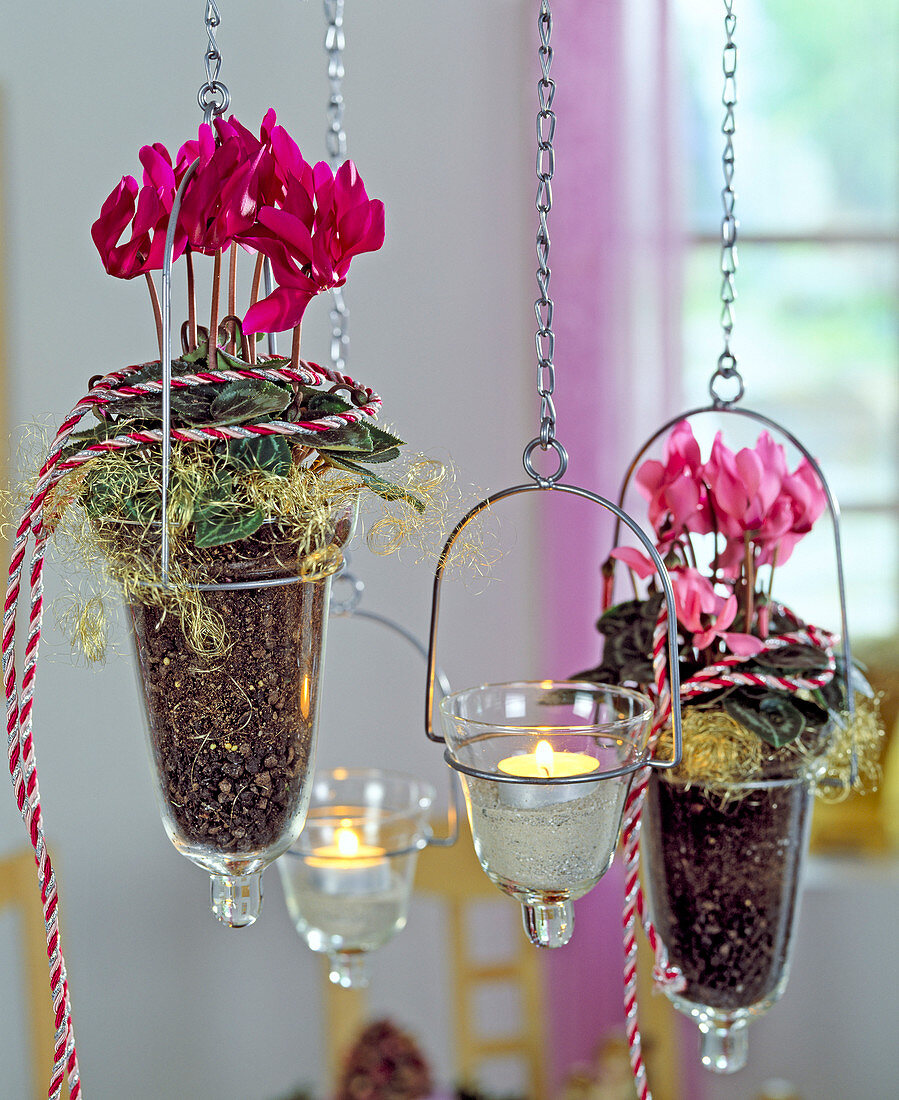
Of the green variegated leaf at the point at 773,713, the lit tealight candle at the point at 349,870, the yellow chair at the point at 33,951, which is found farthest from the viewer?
the yellow chair at the point at 33,951

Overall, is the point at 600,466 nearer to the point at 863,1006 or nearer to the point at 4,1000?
the point at 863,1006

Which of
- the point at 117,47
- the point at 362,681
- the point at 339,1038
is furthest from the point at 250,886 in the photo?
the point at 117,47

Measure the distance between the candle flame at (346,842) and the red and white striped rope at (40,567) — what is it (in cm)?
24

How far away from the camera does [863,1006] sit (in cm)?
194

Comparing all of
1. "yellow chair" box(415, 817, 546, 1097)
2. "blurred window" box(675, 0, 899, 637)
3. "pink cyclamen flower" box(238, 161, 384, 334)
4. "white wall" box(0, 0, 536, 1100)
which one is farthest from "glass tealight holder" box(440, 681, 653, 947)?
"blurred window" box(675, 0, 899, 637)

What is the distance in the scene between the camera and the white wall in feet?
5.42

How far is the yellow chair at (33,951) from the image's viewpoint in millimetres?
1432

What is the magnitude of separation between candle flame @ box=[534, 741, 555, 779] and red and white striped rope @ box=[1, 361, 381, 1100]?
0.19m

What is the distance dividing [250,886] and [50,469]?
0.79 ft

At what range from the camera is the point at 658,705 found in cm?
58

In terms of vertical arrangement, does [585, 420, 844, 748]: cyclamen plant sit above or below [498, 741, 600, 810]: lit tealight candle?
above

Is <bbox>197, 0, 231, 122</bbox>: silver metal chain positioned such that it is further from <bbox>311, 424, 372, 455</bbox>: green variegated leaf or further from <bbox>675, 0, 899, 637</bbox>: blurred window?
<bbox>675, 0, 899, 637</bbox>: blurred window

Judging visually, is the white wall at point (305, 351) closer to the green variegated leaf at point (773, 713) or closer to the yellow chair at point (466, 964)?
the yellow chair at point (466, 964)

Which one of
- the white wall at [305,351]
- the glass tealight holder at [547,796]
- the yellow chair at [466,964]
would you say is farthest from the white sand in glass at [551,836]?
the white wall at [305,351]
